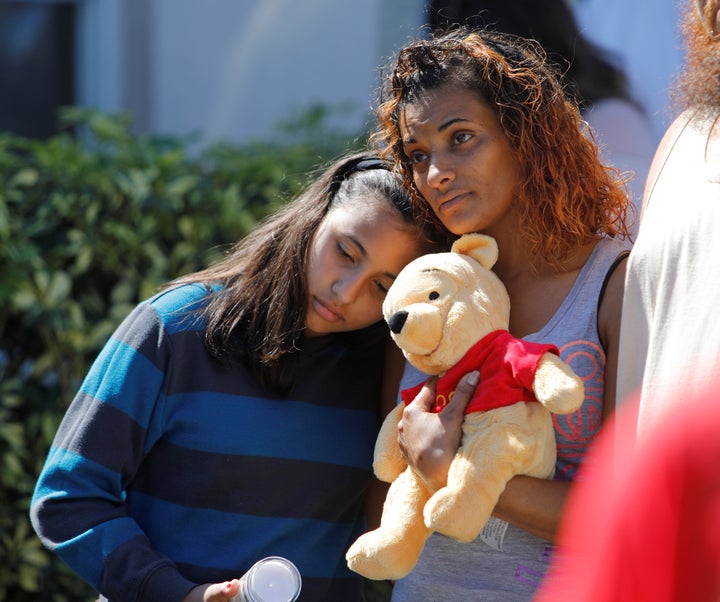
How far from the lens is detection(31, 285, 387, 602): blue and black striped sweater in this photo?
6.60ft

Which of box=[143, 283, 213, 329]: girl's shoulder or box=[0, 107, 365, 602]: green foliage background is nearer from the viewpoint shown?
box=[143, 283, 213, 329]: girl's shoulder

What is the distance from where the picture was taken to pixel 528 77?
6.56ft

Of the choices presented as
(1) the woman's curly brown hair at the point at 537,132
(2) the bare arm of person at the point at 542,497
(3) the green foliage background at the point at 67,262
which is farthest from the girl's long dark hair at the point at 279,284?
(3) the green foliage background at the point at 67,262

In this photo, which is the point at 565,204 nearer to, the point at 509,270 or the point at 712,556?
the point at 509,270

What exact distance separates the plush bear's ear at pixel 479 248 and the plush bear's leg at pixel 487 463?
1.09ft

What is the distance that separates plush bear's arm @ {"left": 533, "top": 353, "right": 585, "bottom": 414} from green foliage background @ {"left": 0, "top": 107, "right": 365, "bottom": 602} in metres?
1.96

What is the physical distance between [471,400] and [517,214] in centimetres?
47

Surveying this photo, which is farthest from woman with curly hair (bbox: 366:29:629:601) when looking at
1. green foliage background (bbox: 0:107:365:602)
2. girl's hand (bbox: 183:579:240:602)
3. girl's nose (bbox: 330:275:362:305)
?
green foliage background (bbox: 0:107:365:602)

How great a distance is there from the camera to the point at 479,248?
6.45ft

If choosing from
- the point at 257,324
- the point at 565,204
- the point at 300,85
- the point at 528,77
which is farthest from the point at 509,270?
the point at 300,85

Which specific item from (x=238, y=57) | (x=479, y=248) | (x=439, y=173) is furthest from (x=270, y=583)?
(x=238, y=57)

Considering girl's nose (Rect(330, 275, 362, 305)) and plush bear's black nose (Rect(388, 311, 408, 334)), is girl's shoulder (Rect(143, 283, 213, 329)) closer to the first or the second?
girl's nose (Rect(330, 275, 362, 305))

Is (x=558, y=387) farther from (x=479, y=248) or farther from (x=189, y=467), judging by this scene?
(x=189, y=467)

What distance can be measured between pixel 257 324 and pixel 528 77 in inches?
31.9
